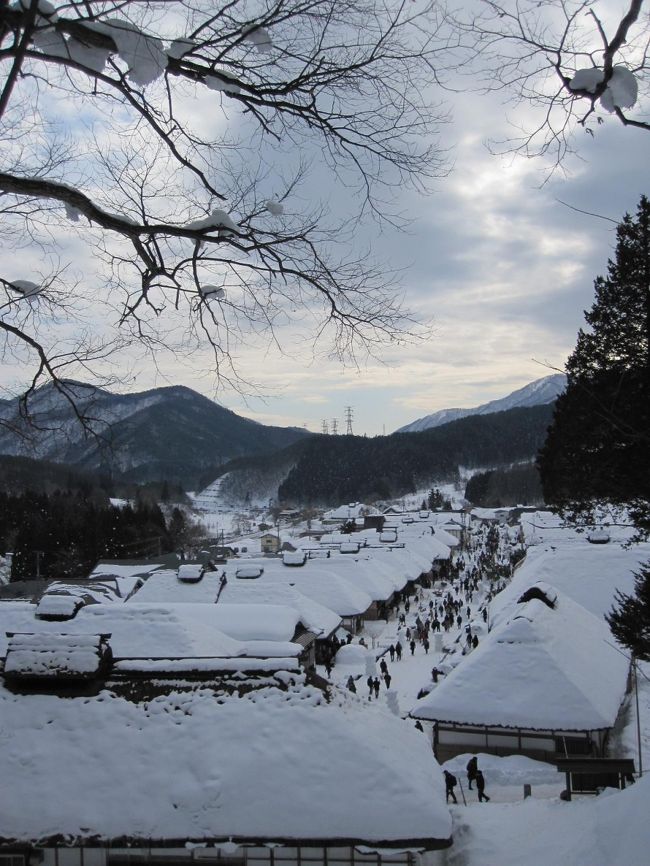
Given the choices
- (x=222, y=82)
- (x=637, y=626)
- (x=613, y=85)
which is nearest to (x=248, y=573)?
(x=637, y=626)

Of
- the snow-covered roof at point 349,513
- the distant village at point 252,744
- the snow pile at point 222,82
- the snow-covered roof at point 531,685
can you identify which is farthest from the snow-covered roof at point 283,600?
the snow-covered roof at point 349,513

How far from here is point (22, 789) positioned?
247 inches

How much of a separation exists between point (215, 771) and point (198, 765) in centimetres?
21

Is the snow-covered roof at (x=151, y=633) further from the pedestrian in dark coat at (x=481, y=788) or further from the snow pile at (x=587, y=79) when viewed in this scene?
the snow pile at (x=587, y=79)

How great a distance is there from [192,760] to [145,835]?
765 millimetres

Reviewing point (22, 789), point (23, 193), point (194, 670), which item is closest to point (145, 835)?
point (22, 789)

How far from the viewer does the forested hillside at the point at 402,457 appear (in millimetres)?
140125

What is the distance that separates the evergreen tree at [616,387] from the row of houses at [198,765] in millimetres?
4368

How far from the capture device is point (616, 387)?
8.47 m

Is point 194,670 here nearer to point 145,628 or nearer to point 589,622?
point 145,628

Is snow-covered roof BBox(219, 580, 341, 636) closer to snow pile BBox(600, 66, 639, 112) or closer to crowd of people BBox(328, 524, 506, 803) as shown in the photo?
crowd of people BBox(328, 524, 506, 803)

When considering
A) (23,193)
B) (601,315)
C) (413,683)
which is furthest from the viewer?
(413,683)

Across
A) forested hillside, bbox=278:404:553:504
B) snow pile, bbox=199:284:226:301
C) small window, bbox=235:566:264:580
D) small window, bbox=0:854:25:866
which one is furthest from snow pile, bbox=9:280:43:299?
forested hillside, bbox=278:404:553:504

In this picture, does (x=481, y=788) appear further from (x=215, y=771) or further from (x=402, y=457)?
(x=402, y=457)
